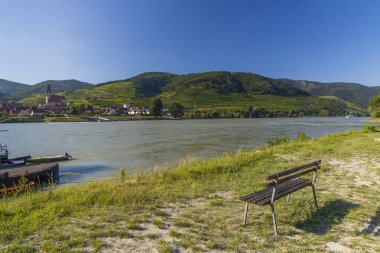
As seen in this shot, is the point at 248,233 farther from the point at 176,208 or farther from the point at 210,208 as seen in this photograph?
the point at 176,208

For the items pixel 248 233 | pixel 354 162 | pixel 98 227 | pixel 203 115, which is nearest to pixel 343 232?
pixel 248 233

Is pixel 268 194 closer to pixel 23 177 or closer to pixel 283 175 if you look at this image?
pixel 283 175

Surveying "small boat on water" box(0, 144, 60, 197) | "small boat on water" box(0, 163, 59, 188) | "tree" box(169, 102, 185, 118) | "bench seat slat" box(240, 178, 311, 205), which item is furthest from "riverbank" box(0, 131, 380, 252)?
"tree" box(169, 102, 185, 118)

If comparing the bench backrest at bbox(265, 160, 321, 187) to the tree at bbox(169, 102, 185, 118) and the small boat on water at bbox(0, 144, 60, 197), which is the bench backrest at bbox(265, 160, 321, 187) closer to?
the small boat on water at bbox(0, 144, 60, 197)

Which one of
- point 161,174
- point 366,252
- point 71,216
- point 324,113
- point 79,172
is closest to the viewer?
point 366,252

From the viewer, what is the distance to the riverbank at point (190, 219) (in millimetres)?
5203

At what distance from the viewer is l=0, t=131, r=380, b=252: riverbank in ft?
17.1

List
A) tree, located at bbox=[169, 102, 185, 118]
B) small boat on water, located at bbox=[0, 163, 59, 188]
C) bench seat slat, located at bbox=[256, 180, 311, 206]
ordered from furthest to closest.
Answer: tree, located at bbox=[169, 102, 185, 118], small boat on water, located at bbox=[0, 163, 59, 188], bench seat slat, located at bbox=[256, 180, 311, 206]

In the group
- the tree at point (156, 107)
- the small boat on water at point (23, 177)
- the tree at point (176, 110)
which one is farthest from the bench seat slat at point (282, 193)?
the tree at point (156, 107)

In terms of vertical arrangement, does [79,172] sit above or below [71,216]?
below

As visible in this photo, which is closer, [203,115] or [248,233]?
[248,233]

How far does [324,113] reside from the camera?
199 metres

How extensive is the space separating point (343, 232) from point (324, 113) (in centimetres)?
21606

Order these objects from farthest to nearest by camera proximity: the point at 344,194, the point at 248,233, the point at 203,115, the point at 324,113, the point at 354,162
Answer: the point at 324,113
the point at 203,115
the point at 354,162
the point at 344,194
the point at 248,233
